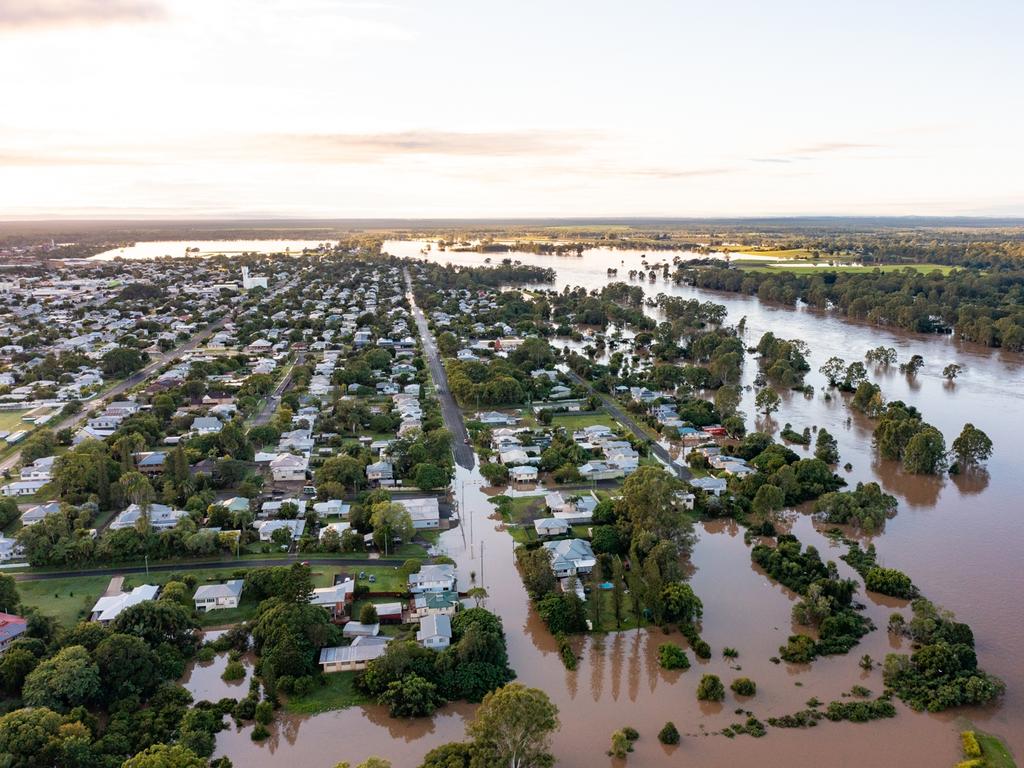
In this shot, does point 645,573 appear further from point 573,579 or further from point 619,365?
point 619,365

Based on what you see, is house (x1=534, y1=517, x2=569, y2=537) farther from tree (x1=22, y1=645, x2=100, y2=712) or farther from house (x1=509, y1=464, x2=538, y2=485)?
tree (x1=22, y1=645, x2=100, y2=712)

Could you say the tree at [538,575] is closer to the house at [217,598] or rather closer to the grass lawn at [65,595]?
the house at [217,598]

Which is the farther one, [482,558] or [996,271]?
[996,271]

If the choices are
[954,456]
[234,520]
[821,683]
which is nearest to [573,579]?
[821,683]

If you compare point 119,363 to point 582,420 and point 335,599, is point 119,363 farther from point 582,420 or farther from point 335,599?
point 335,599

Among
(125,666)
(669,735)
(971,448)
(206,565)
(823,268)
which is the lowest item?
(669,735)

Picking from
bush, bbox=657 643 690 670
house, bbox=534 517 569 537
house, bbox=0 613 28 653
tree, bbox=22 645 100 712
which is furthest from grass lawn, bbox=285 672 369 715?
house, bbox=534 517 569 537

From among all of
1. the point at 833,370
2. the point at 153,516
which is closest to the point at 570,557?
the point at 153,516
